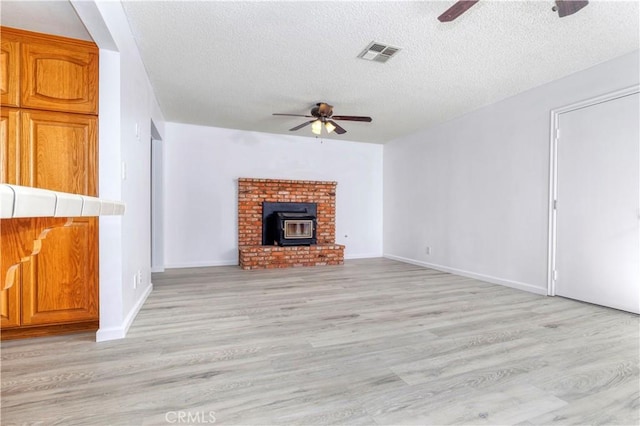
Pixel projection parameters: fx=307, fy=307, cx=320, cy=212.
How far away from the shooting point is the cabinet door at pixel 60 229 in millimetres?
2100

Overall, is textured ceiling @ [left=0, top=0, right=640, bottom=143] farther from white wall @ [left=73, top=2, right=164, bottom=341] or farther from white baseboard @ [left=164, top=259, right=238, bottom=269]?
white baseboard @ [left=164, top=259, right=238, bottom=269]

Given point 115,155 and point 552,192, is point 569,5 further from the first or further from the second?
point 115,155

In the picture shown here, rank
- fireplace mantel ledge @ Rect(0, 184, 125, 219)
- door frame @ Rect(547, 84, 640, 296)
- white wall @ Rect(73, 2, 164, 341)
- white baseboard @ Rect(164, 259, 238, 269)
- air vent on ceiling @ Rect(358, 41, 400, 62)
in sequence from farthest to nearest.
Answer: white baseboard @ Rect(164, 259, 238, 269)
door frame @ Rect(547, 84, 640, 296)
air vent on ceiling @ Rect(358, 41, 400, 62)
white wall @ Rect(73, 2, 164, 341)
fireplace mantel ledge @ Rect(0, 184, 125, 219)

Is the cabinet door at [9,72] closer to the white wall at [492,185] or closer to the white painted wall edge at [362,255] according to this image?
the white wall at [492,185]

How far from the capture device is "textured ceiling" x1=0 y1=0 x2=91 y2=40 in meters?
1.86

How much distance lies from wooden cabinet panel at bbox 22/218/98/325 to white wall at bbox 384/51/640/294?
425 cm

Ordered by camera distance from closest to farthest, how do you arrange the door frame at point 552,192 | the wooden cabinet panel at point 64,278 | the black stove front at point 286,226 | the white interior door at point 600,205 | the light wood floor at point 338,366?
the light wood floor at point 338,366 < the wooden cabinet panel at point 64,278 < the white interior door at point 600,205 < the door frame at point 552,192 < the black stove front at point 286,226

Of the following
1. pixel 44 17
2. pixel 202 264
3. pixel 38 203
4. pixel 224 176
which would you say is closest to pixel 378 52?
pixel 44 17

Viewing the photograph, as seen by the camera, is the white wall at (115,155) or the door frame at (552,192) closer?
the white wall at (115,155)

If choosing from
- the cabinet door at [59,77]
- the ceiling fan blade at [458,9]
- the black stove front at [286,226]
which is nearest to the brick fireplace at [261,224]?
the black stove front at [286,226]

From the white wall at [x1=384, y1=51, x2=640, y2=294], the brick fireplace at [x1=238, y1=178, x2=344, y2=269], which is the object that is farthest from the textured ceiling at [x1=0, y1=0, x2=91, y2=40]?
the white wall at [x1=384, y1=51, x2=640, y2=294]

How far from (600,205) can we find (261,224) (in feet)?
14.4

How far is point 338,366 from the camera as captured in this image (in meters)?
1.77

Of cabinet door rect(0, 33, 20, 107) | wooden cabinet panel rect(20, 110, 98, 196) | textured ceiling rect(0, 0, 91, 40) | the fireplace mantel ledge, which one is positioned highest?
textured ceiling rect(0, 0, 91, 40)
